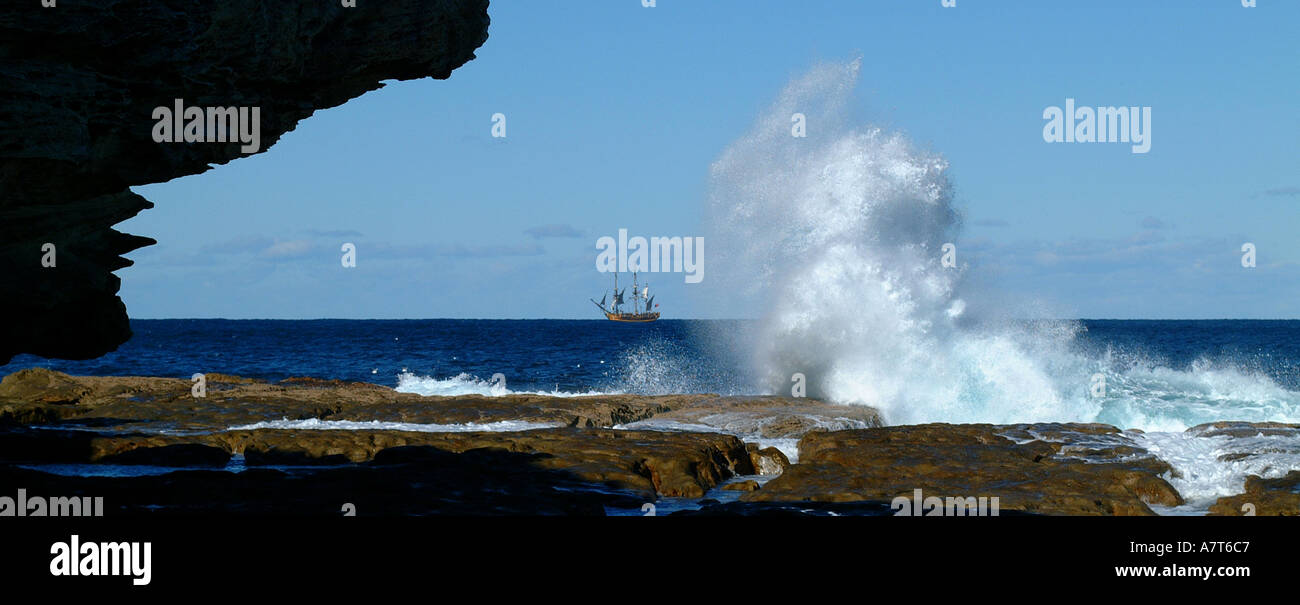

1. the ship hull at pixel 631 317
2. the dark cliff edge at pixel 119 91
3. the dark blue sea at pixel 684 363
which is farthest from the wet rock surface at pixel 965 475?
the ship hull at pixel 631 317

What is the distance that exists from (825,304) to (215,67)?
22787mm

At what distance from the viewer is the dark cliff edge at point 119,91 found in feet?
35.7

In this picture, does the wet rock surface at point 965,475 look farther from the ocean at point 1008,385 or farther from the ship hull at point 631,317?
the ship hull at point 631,317

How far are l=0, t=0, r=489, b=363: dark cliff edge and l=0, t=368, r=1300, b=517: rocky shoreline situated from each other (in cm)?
252

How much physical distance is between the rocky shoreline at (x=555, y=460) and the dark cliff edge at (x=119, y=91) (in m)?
2.52

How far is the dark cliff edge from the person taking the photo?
35.7ft

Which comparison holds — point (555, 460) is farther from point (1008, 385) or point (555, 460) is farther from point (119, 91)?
point (1008, 385)

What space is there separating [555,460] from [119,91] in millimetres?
8328

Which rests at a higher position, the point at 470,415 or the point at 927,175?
the point at 927,175

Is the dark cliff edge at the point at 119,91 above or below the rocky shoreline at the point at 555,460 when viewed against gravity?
above
